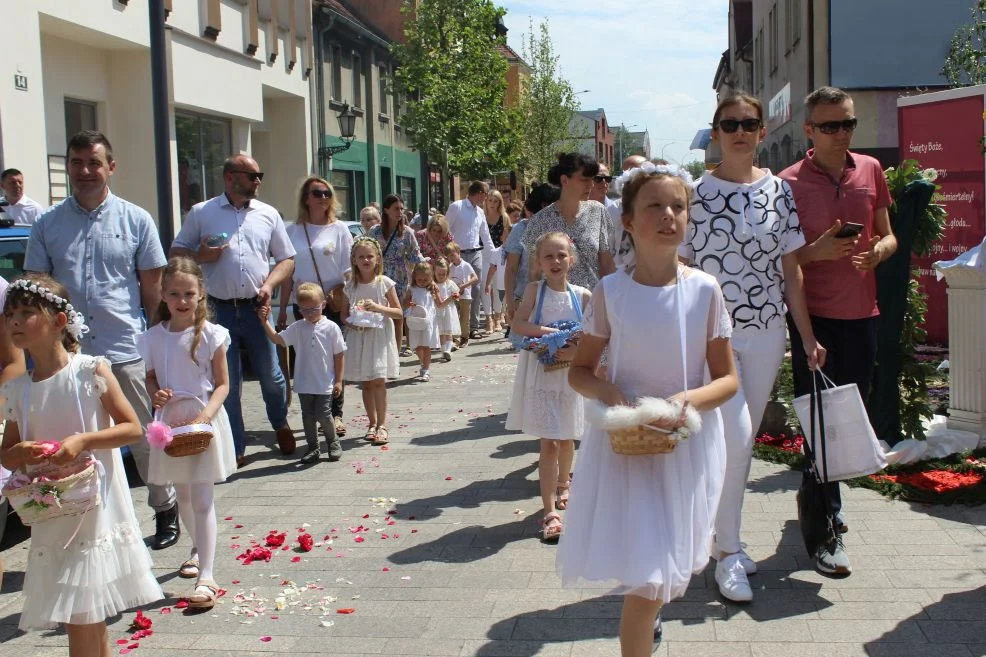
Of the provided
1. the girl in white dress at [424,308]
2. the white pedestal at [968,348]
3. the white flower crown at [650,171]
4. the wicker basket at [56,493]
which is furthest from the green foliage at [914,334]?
the girl in white dress at [424,308]

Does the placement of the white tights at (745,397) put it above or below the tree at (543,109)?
below

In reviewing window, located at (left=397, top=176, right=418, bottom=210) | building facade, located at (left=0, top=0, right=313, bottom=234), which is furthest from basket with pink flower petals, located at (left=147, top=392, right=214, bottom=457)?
window, located at (left=397, top=176, right=418, bottom=210)

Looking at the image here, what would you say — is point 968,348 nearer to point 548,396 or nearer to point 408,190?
point 548,396

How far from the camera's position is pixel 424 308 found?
39.2 ft

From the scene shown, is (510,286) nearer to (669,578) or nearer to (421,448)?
(421,448)

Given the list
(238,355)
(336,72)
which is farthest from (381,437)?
(336,72)

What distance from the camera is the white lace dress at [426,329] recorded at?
11906 mm

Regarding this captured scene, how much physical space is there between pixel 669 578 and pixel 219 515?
3890 millimetres

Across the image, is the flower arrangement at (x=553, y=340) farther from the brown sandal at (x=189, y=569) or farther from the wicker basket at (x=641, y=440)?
the wicker basket at (x=641, y=440)

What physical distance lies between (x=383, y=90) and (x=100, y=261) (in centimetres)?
3027

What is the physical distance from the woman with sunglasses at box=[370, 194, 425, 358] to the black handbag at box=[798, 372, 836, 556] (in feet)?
24.8

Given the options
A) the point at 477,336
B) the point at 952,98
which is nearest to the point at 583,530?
the point at 952,98

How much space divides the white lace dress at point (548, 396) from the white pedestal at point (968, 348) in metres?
2.72

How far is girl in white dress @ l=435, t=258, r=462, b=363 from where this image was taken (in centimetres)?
1327
